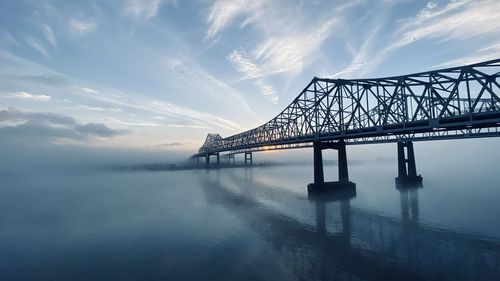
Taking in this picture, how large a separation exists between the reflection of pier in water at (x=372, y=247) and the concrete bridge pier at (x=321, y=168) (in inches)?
488

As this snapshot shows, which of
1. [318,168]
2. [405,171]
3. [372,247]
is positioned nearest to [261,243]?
[372,247]

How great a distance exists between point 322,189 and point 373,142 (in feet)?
57.6

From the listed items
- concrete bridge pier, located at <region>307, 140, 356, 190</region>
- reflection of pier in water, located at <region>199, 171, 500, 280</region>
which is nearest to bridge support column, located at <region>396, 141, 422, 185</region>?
concrete bridge pier, located at <region>307, 140, 356, 190</region>

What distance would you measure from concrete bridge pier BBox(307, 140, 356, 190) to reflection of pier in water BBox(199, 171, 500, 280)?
12.4 m

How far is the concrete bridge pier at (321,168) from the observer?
163ft

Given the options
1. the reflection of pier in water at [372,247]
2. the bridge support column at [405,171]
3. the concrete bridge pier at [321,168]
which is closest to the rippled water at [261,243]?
the reflection of pier in water at [372,247]

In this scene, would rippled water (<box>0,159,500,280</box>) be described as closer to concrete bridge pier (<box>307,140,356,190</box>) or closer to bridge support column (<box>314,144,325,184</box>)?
concrete bridge pier (<box>307,140,356,190</box>)

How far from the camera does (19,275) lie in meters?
18.5

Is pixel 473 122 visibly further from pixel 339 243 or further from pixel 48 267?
pixel 48 267

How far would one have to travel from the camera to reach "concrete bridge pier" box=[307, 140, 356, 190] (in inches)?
1954

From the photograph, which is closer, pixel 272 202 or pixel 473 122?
pixel 473 122

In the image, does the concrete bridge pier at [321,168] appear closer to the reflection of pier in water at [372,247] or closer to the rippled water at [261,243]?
the rippled water at [261,243]

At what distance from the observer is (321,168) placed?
49.9 metres

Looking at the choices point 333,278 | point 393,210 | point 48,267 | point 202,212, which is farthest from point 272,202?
point 48,267
